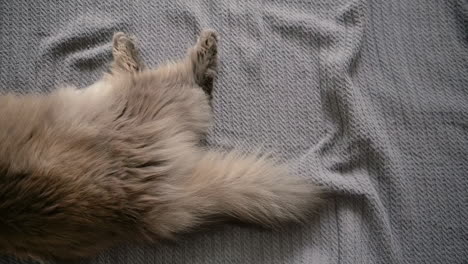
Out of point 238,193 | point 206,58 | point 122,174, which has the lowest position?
point 238,193

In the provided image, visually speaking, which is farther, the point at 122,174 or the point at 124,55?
the point at 124,55

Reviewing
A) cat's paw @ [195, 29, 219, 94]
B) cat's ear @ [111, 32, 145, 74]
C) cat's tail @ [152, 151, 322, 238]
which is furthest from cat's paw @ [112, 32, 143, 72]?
cat's tail @ [152, 151, 322, 238]

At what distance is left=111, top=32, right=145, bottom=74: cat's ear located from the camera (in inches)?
45.6

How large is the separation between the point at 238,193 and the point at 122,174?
29cm

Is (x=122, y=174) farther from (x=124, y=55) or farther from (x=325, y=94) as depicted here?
(x=325, y=94)

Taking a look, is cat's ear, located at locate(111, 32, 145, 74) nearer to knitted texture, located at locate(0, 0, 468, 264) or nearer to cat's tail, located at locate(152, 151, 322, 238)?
knitted texture, located at locate(0, 0, 468, 264)

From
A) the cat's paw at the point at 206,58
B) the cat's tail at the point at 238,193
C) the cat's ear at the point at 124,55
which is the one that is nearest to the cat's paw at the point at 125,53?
the cat's ear at the point at 124,55

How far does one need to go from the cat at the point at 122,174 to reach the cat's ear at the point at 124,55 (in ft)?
0.20

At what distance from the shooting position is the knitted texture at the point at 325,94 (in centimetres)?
110

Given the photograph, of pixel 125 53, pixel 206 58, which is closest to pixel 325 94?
pixel 206 58

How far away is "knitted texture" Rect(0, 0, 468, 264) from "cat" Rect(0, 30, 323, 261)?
118 millimetres

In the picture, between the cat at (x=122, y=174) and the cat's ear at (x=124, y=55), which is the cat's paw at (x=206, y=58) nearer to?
the cat at (x=122, y=174)

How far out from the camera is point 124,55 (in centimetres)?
116

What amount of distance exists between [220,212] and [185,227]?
0.10m
